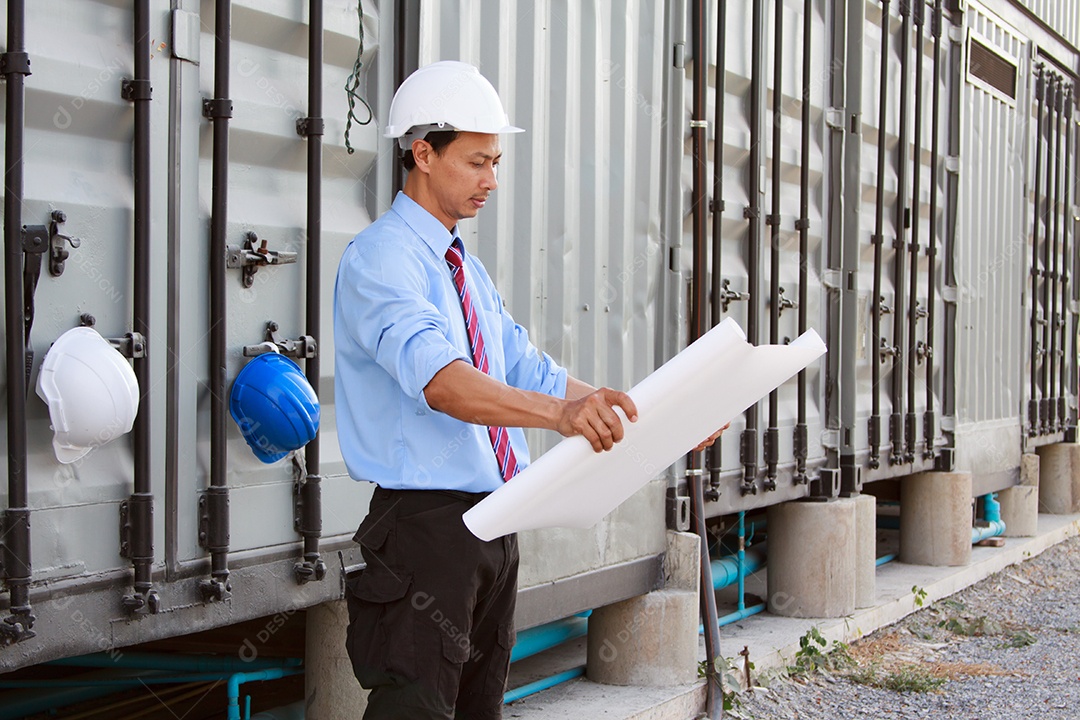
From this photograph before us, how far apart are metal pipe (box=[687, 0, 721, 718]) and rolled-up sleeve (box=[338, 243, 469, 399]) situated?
2.85 meters

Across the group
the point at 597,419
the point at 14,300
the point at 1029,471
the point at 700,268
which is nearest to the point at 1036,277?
the point at 1029,471

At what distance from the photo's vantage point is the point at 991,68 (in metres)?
9.09

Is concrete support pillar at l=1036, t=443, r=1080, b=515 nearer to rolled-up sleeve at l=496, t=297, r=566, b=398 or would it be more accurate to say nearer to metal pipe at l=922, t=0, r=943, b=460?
metal pipe at l=922, t=0, r=943, b=460

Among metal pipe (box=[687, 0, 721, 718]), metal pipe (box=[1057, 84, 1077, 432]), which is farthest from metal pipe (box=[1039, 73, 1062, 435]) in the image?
metal pipe (box=[687, 0, 721, 718])

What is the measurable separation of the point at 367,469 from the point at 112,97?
1056 mm

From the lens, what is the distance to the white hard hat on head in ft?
8.98

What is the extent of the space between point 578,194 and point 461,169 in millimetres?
2044

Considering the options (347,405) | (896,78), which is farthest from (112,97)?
(896,78)

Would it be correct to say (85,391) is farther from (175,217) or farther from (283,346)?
(283,346)

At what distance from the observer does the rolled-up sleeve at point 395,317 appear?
8.21ft

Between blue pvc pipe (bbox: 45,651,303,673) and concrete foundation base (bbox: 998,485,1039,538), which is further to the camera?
concrete foundation base (bbox: 998,485,1039,538)

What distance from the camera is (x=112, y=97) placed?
2.96m

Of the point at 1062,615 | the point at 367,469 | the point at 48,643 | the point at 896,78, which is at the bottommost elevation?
the point at 1062,615

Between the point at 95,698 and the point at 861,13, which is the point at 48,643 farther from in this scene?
the point at 861,13
